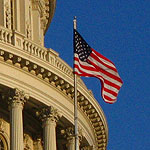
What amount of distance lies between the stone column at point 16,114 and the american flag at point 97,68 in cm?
900

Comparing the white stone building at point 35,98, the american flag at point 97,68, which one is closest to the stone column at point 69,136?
the white stone building at point 35,98

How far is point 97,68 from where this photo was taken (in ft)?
157

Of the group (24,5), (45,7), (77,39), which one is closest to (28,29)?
(24,5)

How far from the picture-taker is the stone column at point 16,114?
184 feet

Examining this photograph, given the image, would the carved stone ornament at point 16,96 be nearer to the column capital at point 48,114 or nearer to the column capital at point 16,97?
the column capital at point 16,97

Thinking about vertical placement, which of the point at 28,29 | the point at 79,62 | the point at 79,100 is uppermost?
the point at 28,29

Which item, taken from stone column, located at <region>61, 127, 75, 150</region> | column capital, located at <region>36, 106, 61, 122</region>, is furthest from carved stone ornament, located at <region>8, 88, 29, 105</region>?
stone column, located at <region>61, 127, 75, 150</region>

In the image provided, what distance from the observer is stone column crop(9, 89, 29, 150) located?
56.1m

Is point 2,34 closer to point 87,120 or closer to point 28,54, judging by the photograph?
point 28,54

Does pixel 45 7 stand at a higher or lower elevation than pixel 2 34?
higher

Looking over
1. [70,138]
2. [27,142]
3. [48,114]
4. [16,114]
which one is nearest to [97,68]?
[16,114]

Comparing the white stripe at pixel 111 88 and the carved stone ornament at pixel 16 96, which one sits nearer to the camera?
the white stripe at pixel 111 88

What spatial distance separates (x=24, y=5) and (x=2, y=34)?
864 centimetres

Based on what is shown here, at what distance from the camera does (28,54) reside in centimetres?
5656
